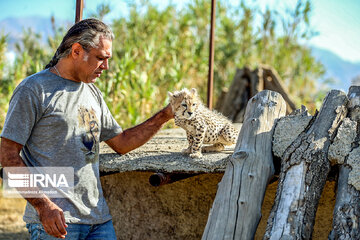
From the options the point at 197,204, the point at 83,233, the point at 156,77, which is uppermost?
the point at 156,77

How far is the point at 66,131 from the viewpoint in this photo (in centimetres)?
291

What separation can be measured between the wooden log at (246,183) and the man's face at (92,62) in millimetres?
1111

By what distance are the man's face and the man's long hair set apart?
0.03m

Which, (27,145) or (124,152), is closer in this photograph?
(27,145)

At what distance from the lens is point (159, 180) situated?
3.40 meters

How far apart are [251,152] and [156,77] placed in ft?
19.6

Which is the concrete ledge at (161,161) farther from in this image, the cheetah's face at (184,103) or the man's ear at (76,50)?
the man's ear at (76,50)

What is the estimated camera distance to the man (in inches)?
107

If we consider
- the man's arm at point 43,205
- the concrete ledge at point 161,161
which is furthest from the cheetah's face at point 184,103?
the man's arm at point 43,205

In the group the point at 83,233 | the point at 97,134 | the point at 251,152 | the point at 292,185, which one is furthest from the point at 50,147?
the point at 292,185

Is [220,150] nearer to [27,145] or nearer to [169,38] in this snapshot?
[27,145]

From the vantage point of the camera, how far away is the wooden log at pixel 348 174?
263 centimetres

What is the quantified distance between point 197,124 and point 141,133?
0.45 metres

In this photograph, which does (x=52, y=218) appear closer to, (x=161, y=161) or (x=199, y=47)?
(x=161, y=161)
